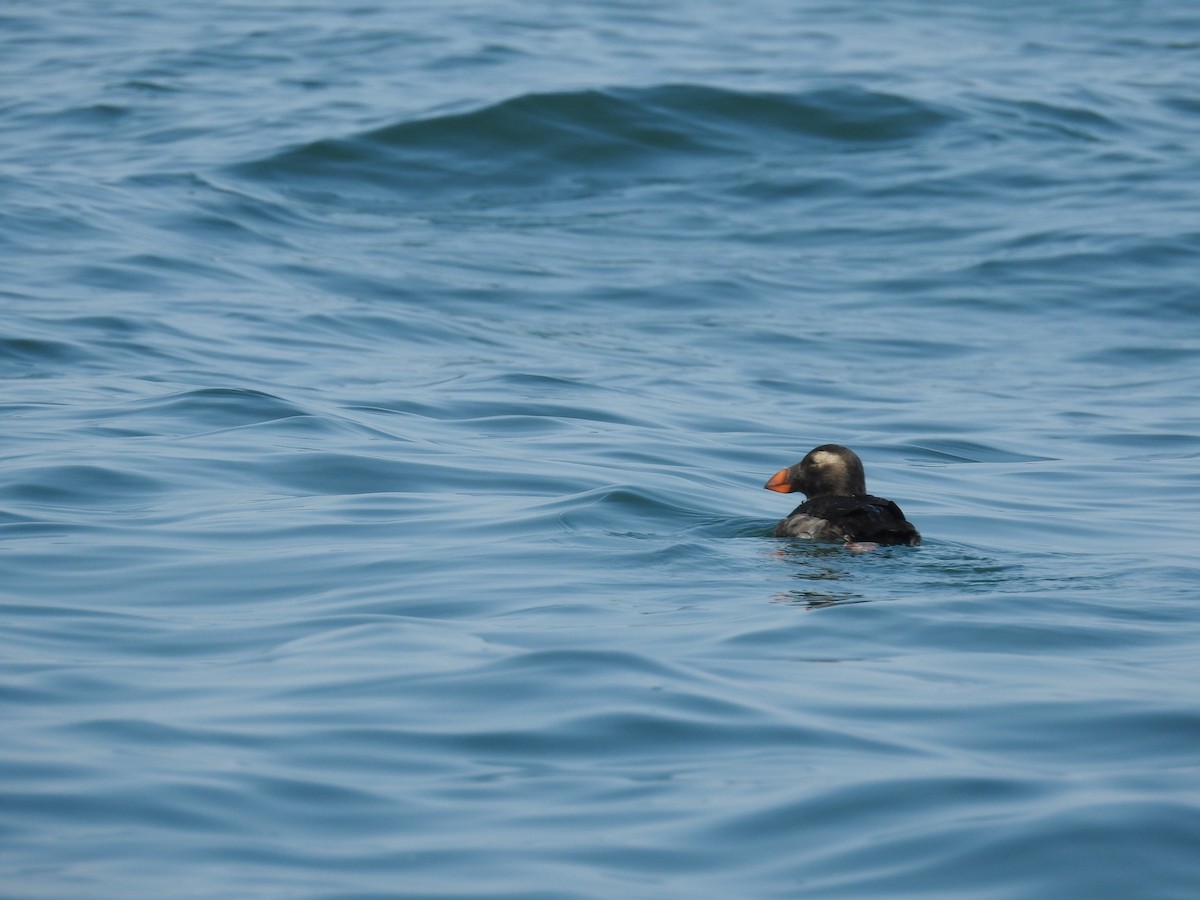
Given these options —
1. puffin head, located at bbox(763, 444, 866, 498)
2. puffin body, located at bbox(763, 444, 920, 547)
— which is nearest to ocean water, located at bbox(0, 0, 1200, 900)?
puffin body, located at bbox(763, 444, 920, 547)

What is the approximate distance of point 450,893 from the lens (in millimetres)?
3986

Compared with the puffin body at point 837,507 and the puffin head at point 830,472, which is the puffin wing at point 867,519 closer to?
the puffin body at point 837,507

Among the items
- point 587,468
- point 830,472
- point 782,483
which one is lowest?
point 587,468

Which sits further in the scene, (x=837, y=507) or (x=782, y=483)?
(x=782, y=483)

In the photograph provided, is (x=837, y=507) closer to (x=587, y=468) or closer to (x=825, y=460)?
(x=825, y=460)

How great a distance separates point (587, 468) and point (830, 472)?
5.02 feet

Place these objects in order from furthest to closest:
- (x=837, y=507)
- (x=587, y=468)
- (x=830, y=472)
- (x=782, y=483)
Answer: (x=587, y=468)
(x=782, y=483)
(x=830, y=472)
(x=837, y=507)

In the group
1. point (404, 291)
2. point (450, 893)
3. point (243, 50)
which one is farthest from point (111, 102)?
point (450, 893)

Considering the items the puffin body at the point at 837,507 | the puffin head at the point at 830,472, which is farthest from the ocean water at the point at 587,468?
the puffin head at the point at 830,472

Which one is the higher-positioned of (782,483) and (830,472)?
(830,472)

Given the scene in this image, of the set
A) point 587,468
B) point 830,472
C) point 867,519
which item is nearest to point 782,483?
point 830,472

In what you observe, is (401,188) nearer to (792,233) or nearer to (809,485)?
(792,233)

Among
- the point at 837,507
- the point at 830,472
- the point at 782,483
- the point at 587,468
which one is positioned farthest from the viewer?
the point at 587,468

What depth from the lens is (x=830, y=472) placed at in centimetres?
863
